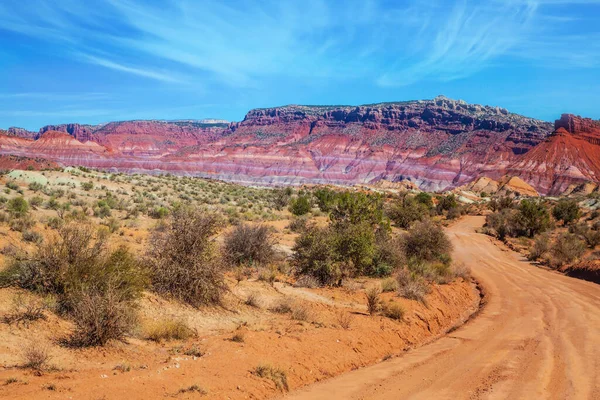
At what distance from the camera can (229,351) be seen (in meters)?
7.53

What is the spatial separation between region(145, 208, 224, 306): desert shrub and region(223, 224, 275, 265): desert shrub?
13.2 feet

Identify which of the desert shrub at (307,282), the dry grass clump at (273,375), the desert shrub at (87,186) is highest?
the desert shrub at (87,186)

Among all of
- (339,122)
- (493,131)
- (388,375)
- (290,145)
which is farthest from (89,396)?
(339,122)

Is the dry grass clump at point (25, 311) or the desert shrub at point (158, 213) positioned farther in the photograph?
the desert shrub at point (158, 213)

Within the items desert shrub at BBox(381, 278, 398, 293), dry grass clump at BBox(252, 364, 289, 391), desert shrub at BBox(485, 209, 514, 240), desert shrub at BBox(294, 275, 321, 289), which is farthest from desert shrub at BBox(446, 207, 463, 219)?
dry grass clump at BBox(252, 364, 289, 391)

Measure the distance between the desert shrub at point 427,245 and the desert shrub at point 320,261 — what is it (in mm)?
6113

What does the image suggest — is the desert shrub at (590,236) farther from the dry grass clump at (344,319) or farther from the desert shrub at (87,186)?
the desert shrub at (87,186)

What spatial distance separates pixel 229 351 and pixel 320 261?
697 centimetres

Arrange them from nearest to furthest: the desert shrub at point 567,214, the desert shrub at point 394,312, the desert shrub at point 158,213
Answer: the desert shrub at point 394,312 → the desert shrub at point 158,213 → the desert shrub at point 567,214

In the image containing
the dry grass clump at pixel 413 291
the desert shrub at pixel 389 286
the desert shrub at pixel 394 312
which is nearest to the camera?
the desert shrub at pixel 394 312

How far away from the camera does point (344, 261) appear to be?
49.9 feet

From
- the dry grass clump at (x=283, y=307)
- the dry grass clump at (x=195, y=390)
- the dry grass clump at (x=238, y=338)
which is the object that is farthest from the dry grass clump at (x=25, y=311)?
the dry grass clump at (x=283, y=307)

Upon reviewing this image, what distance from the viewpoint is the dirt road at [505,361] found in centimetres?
696

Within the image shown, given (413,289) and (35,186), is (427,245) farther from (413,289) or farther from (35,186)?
(35,186)
